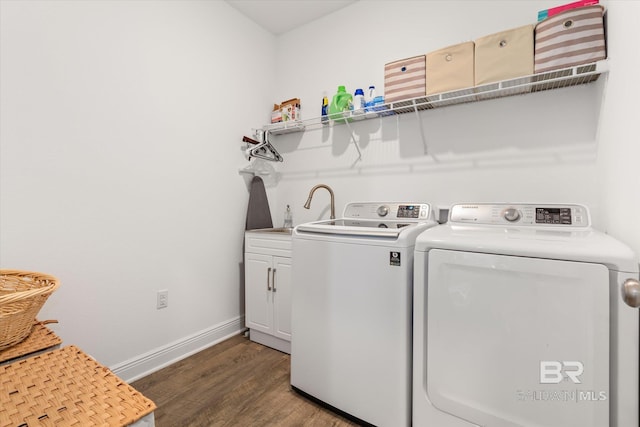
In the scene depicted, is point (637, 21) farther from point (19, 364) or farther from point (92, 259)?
point (92, 259)

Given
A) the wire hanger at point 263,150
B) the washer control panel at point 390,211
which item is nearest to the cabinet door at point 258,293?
the washer control panel at point 390,211

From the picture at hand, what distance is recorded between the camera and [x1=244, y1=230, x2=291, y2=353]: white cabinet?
211 centimetres

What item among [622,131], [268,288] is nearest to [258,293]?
[268,288]

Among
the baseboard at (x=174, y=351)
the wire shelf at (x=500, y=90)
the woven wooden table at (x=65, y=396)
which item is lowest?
the baseboard at (x=174, y=351)

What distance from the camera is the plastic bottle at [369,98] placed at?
6.89 ft

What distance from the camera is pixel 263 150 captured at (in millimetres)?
2561

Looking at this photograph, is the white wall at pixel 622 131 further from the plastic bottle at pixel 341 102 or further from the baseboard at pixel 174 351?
the baseboard at pixel 174 351

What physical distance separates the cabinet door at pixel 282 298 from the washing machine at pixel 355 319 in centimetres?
44

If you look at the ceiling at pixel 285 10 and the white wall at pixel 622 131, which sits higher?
the ceiling at pixel 285 10

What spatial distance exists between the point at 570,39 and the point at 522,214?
2.78ft

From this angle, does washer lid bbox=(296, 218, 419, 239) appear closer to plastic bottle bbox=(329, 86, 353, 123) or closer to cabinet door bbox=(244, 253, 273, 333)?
cabinet door bbox=(244, 253, 273, 333)

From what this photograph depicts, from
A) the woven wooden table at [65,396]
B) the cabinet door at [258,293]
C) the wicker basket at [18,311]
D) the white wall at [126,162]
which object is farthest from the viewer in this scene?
the cabinet door at [258,293]

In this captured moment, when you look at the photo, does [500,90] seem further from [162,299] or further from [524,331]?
[162,299]

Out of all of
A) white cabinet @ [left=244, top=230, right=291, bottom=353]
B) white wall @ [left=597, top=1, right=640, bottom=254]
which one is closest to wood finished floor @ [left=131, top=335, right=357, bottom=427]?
white cabinet @ [left=244, top=230, right=291, bottom=353]
